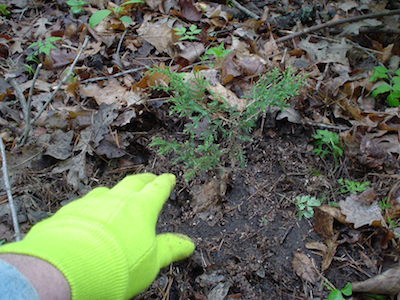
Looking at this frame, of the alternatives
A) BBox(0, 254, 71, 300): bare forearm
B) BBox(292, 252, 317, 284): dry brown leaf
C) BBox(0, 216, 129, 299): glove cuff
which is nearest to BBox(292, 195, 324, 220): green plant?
BBox(292, 252, 317, 284): dry brown leaf

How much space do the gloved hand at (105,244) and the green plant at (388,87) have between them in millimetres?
2320

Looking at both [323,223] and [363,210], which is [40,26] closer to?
[323,223]

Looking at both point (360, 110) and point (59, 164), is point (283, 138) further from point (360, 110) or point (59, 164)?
point (59, 164)

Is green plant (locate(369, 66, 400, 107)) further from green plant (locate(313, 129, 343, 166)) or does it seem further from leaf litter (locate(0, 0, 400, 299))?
green plant (locate(313, 129, 343, 166))

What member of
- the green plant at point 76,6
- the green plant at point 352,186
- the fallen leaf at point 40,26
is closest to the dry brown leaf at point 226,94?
the green plant at point 352,186

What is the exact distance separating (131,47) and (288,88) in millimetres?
2169

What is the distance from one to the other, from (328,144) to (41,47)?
331 cm

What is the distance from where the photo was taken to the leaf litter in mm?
1832

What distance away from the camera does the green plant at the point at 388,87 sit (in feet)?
7.83

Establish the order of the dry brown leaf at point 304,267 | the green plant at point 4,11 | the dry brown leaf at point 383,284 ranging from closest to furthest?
the dry brown leaf at point 383,284 → the dry brown leaf at point 304,267 → the green plant at point 4,11

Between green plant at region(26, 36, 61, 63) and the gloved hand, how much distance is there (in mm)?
2294

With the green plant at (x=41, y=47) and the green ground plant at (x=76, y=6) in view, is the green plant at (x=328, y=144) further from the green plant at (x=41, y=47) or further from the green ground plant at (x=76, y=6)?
the green ground plant at (x=76, y=6)

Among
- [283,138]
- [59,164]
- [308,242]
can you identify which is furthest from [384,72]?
[59,164]

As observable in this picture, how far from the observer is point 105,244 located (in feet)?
4.39
